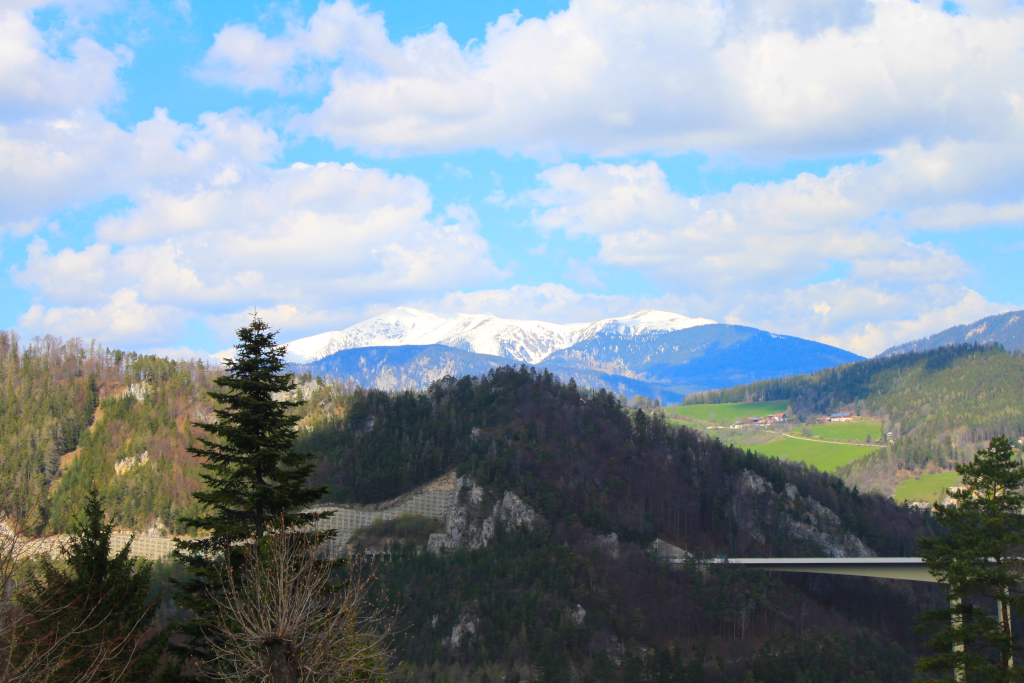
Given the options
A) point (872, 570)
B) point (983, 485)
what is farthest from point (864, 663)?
point (983, 485)

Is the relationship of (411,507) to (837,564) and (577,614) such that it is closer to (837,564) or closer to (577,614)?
(577,614)

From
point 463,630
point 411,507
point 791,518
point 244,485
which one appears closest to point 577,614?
point 463,630

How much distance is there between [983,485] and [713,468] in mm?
143561

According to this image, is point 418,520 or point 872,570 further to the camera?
point 418,520

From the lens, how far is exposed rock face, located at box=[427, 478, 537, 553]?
508 ft

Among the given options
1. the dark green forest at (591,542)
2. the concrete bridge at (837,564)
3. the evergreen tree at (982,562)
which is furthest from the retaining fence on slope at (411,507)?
the evergreen tree at (982,562)

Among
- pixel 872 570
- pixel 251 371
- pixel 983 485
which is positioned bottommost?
pixel 872 570

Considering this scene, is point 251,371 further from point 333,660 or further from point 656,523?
point 656,523

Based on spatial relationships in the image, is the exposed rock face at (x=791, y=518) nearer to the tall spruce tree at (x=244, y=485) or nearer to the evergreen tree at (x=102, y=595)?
the evergreen tree at (x=102, y=595)

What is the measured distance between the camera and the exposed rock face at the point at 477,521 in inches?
6093

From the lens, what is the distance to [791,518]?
174 metres

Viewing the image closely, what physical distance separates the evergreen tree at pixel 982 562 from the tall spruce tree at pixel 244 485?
31.5m

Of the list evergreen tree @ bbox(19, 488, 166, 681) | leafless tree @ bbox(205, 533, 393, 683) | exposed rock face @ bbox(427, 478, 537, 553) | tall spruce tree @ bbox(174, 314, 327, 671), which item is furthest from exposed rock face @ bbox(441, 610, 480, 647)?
leafless tree @ bbox(205, 533, 393, 683)

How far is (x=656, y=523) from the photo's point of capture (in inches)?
6604
